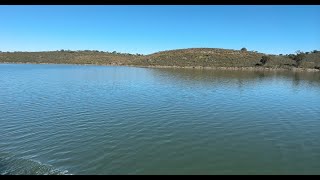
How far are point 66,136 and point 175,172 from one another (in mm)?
6489

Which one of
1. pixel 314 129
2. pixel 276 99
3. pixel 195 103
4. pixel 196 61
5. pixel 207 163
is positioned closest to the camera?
pixel 207 163

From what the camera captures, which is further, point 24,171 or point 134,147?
point 134,147

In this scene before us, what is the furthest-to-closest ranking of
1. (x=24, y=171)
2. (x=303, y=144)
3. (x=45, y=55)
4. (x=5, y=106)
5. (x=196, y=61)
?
(x=45, y=55) < (x=196, y=61) < (x=5, y=106) < (x=303, y=144) < (x=24, y=171)

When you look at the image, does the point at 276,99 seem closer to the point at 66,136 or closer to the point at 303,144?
the point at 303,144

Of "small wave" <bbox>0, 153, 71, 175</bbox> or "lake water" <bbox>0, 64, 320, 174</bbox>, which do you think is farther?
"lake water" <bbox>0, 64, 320, 174</bbox>

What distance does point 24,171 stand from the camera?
399 inches

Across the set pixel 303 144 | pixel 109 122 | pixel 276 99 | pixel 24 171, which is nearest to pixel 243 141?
pixel 303 144

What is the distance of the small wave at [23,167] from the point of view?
10.0 metres

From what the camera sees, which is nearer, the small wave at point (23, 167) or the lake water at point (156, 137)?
the small wave at point (23, 167)

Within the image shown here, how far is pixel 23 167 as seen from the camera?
10.5 m

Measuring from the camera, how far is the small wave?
10.0 m

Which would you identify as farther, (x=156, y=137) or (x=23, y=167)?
(x=156, y=137)

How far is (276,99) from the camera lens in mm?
28062

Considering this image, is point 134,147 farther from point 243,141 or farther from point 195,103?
point 195,103
